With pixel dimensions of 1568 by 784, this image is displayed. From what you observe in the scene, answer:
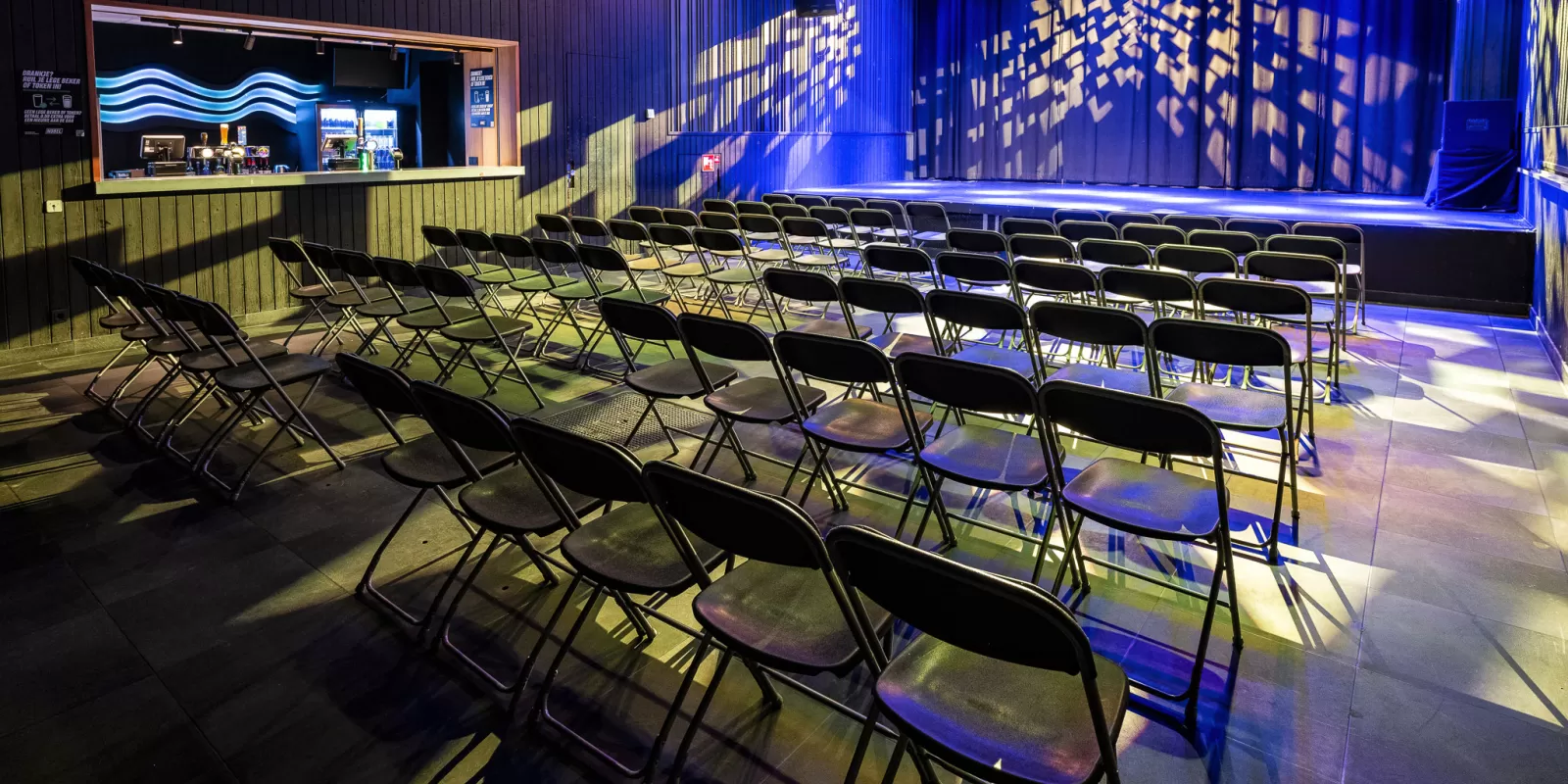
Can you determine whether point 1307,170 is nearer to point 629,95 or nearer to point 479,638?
point 629,95

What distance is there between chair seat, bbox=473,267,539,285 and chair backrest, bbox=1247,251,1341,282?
193 inches

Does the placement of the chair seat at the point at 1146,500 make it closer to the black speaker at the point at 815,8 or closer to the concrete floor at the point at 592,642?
the concrete floor at the point at 592,642

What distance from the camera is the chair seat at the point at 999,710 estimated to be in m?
1.73

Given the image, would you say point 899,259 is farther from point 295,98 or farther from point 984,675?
point 295,98

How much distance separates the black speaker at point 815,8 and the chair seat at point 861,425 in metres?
10.4

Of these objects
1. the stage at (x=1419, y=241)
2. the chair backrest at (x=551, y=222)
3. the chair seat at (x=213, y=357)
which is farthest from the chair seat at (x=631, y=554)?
the stage at (x=1419, y=241)

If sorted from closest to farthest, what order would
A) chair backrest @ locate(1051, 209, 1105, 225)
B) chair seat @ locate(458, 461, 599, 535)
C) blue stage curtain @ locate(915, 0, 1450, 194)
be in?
chair seat @ locate(458, 461, 599, 535), chair backrest @ locate(1051, 209, 1105, 225), blue stage curtain @ locate(915, 0, 1450, 194)

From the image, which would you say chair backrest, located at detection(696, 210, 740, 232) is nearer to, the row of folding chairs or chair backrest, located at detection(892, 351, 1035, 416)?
the row of folding chairs

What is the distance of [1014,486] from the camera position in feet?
9.75

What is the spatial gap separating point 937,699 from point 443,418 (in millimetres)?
1707

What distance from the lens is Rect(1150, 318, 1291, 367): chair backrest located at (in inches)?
133

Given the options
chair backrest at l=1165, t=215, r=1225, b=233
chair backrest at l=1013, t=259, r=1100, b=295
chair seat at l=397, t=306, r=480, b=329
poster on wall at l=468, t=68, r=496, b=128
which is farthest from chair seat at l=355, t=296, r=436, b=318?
chair backrest at l=1165, t=215, r=1225, b=233

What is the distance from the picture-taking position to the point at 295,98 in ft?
39.0

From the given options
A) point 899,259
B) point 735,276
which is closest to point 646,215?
point 735,276
